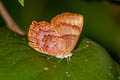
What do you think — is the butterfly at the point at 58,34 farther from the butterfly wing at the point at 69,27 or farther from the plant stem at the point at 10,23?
the plant stem at the point at 10,23

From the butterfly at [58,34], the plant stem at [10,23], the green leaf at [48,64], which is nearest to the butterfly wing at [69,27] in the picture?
the butterfly at [58,34]

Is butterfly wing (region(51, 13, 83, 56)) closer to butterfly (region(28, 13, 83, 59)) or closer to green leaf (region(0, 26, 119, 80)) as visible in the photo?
butterfly (region(28, 13, 83, 59))

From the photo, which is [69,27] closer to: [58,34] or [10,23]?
[58,34]

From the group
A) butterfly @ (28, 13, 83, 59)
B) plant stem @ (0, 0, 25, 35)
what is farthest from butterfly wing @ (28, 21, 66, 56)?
→ plant stem @ (0, 0, 25, 35)

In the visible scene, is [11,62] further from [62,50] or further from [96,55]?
[96,55]

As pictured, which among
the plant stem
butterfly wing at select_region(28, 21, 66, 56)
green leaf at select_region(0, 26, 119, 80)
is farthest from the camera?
the plant stem

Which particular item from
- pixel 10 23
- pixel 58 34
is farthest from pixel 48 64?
pixel 10 23

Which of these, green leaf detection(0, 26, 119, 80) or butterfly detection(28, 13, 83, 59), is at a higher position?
butterfly detection(28, 13, 83, 59)

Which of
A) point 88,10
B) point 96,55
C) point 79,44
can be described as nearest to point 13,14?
point 88,10
